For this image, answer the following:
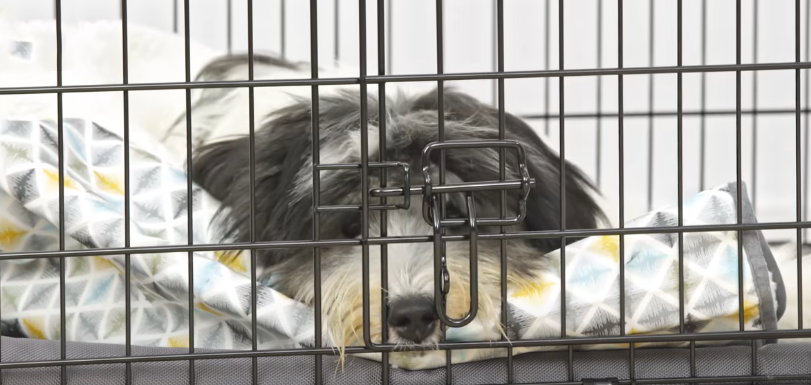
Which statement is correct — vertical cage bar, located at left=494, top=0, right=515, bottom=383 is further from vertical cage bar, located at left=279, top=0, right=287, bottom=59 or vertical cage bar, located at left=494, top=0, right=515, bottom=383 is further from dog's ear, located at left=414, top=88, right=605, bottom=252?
vertical cage bar, located at left=279, top=0, right=287, bottom=59

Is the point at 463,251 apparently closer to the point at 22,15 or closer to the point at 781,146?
the point at 22,15

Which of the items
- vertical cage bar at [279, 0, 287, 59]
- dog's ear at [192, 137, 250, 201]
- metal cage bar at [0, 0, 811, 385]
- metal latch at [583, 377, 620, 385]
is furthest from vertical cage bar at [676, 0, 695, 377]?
vertical cage bar at [279, 0, 287, 59]

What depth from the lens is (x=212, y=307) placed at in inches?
48.5

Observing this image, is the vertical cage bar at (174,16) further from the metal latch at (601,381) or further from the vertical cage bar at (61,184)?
the metal latch at (601,381)

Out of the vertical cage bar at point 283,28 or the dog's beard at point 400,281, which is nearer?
the dog's beard at point 400,281

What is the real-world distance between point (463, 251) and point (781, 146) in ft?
4.42

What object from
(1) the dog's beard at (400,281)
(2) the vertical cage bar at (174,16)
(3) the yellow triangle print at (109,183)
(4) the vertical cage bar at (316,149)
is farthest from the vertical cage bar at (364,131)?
(2) the vertical cage bar at (174,16)

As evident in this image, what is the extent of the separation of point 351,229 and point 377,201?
99 millimetres

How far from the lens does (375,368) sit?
3.77ft

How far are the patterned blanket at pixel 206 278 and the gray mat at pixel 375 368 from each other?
0.11 feet

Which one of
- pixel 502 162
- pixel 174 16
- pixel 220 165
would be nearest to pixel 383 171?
pixel 502 162

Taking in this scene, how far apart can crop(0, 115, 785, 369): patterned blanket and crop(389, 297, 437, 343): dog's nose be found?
1.7 inches

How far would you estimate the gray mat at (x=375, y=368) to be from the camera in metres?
1.13

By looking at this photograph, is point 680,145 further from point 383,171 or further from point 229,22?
point 229,22
